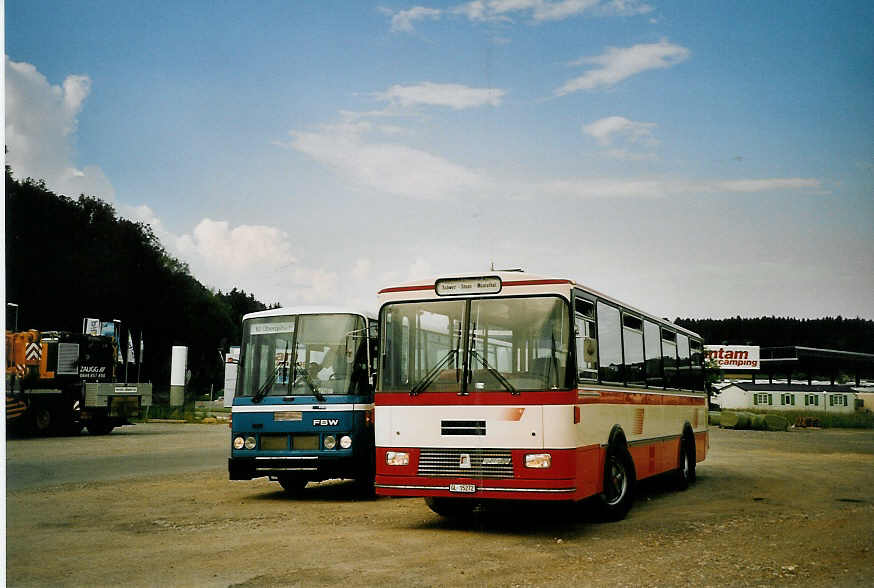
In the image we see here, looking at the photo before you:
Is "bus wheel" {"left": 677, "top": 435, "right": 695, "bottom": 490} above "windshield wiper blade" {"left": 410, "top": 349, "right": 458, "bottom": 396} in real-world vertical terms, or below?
below

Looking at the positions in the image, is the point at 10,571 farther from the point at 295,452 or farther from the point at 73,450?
the point at 73,450

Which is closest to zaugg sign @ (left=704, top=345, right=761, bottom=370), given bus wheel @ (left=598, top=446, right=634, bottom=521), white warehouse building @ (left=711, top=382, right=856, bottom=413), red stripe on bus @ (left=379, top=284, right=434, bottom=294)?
white warehouse building @ (left=711, top=382, right=856, bottom=413)

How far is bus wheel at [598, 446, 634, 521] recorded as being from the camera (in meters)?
11.0

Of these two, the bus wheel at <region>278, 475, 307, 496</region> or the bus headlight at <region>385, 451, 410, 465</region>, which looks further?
the bus wheel at <region>278, 475, 307, 496</region>

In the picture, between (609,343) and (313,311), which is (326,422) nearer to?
(313,311)

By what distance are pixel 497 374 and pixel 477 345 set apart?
0.39 metres

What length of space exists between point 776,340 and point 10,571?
77400 millimetres

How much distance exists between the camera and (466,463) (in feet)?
33.3

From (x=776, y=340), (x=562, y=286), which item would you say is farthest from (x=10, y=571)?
(x=776, y=340)

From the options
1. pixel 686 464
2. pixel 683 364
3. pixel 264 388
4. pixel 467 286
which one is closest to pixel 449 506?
pixel 467 286

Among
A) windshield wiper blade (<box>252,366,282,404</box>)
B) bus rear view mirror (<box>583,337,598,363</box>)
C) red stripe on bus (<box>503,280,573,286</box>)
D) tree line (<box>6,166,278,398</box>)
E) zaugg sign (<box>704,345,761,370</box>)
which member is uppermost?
tree line (<box>6,166,278,398</box>)

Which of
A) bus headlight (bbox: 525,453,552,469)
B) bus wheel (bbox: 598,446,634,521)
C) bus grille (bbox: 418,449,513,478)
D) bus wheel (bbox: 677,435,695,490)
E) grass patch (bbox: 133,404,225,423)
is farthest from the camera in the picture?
grass patch (bbox: 133,404,225,423)

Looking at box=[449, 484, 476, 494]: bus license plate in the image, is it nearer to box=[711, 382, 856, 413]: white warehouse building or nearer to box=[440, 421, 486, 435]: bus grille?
box=[440, 421, 486, 435]: bus grille

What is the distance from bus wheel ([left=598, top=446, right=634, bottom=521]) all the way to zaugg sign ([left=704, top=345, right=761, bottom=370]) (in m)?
75.0
